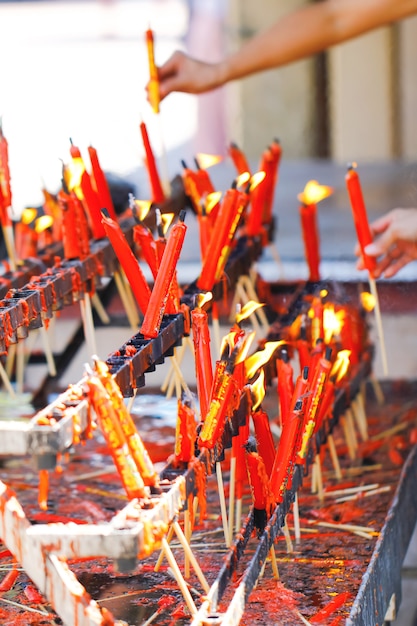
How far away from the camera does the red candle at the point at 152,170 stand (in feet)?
10.0

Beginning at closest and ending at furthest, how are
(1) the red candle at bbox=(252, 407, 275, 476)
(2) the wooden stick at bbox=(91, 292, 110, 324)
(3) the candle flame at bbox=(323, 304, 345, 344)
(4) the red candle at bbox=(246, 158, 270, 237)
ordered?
(1) the red candle at bbox=(252, 407, 275, 476), (3) the candle flame at bbox=(323, 304, 345, 344), (4) the red candle at bbox=(246, 158, 270, 237), (2) the wooden stick at bbox=(91, 292, 110, 324)

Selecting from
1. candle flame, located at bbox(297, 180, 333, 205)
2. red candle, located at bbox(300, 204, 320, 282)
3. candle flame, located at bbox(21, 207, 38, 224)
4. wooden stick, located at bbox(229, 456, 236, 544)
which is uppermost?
candle flame, located at bbox(297, 180, 333, 205)

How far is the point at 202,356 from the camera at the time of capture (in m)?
1.99

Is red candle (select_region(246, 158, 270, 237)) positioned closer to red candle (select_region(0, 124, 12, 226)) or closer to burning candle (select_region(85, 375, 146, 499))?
red candle (select_region(0, 124, 12, 226))

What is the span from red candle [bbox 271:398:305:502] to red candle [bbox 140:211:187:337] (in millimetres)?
280

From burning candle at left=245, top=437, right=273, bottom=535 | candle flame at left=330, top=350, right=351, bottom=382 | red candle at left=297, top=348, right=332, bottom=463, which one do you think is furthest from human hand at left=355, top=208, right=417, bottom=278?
burning candle at left=245, top=437, right=273, bottom=535

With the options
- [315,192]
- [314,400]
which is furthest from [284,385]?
[315,192]

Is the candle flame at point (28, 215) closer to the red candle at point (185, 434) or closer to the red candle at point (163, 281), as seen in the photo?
the red candle at point (163, 281)

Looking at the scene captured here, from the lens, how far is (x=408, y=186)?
5469 mm

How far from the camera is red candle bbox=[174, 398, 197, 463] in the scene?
1829 millimetres

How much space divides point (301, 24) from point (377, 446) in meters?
1.26

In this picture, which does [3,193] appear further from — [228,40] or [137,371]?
[228,40]

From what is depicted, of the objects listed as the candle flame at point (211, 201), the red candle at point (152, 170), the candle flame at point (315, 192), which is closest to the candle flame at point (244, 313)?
the candle flame at point (211, 201)

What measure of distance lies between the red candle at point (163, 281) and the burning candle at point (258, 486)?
0.27 meters
